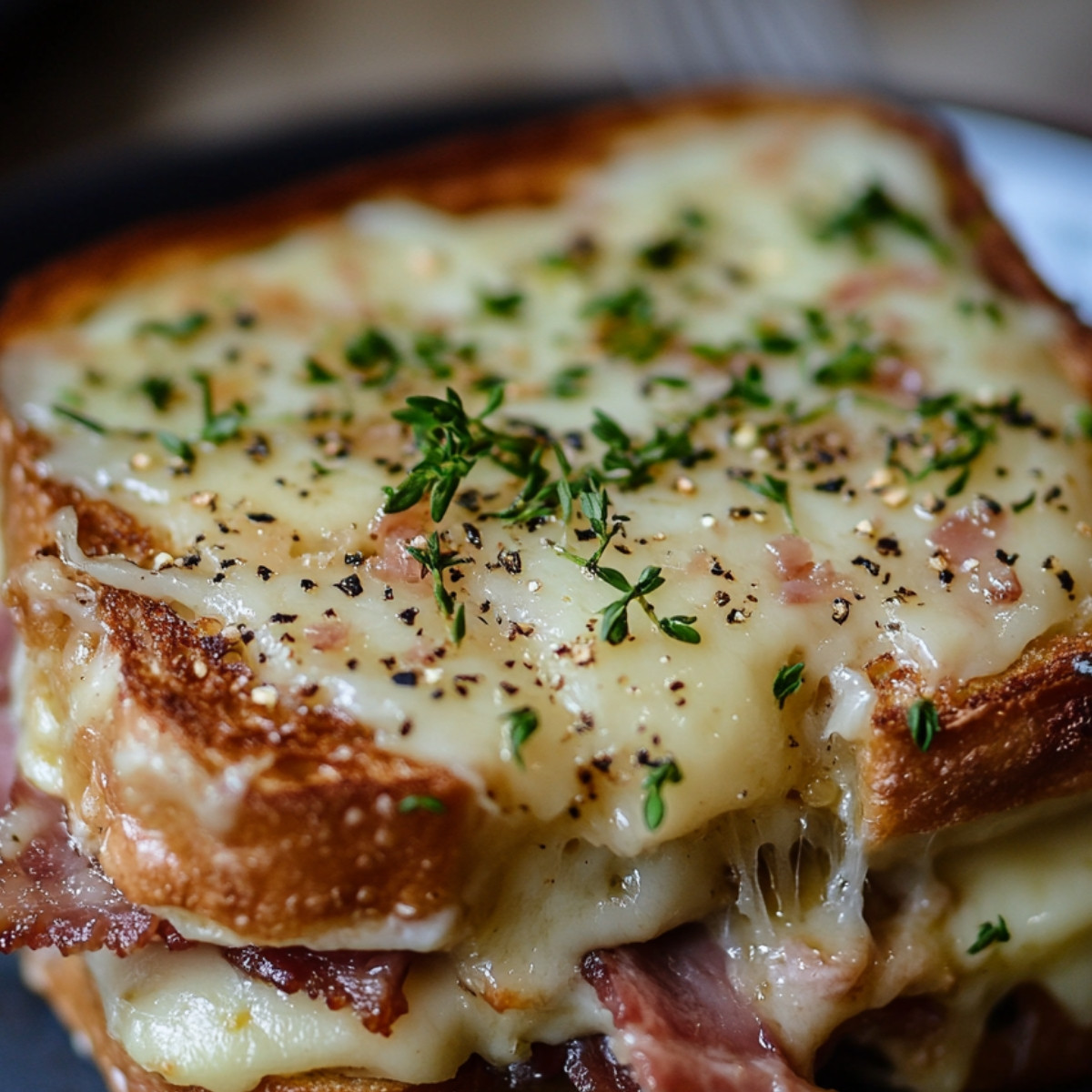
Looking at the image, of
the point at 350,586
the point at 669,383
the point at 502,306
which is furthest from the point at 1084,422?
the point at 350,586

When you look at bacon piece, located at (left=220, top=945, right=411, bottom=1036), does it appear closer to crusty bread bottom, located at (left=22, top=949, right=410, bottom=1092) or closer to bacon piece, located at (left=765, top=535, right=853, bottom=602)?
crusty bread bottom, located at (left=22, top=949, right=410, bottom=1092)

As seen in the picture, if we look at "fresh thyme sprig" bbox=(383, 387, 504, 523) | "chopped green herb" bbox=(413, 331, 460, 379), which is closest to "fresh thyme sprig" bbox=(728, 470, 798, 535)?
"fresh thyme sprig" bbox=(383, 387, 504, 523)

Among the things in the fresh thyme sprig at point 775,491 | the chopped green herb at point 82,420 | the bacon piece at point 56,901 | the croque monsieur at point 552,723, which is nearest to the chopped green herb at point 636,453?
the croque monsieur at point 552,723

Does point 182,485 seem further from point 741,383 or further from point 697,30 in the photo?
point 697,30

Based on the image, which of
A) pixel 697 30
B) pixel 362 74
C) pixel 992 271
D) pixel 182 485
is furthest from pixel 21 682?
pixel 362 74

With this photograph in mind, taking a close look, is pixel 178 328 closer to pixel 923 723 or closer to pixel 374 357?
pixel 374 357

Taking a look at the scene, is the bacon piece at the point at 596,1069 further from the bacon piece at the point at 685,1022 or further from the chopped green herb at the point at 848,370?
the chopped green herb at the point at 848,370
